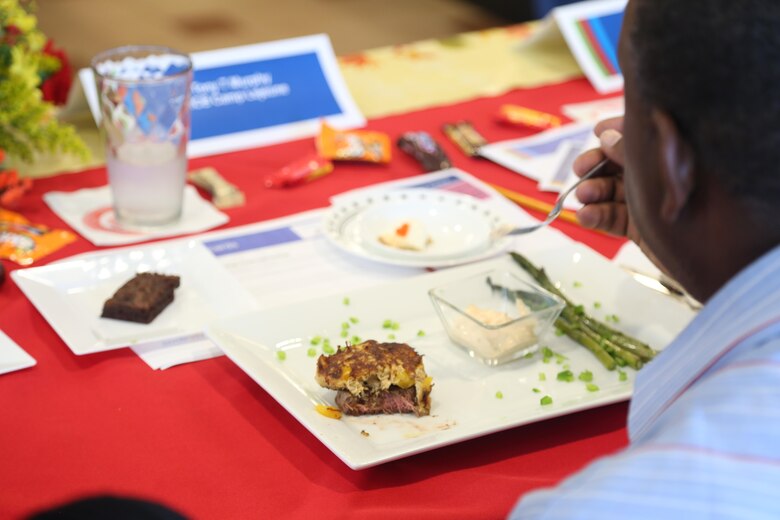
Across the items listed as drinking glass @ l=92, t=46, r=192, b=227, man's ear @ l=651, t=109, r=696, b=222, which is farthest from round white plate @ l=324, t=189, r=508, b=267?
man's ear @ l=651, t=109, r=696, b=222

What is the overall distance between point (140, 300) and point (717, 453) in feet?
2.88

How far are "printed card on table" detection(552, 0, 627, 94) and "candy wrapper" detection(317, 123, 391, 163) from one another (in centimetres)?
67

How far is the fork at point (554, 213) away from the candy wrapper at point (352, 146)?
370mm

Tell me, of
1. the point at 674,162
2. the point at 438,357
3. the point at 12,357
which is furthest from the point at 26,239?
the point at 674,162

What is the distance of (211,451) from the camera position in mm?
1145

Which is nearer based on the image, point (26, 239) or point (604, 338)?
point (604, 338)

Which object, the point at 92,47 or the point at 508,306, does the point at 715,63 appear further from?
the point at 92,47

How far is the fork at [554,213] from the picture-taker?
1.38 metres

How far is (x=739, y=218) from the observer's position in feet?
2.51

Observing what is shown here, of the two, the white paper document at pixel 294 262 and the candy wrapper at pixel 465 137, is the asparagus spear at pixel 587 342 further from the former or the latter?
the candy wrapper at pixel 465 137

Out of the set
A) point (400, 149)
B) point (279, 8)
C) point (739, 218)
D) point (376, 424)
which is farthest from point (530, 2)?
point (739, 218)

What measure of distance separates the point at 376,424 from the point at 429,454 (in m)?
0.07

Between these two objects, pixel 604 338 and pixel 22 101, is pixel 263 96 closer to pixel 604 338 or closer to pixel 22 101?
pixel 22 101

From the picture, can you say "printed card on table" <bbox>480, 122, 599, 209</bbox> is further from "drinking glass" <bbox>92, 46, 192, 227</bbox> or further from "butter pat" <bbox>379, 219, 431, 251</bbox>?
"drinking glass" <bbox>92, 46, 192, 227</bbox>
